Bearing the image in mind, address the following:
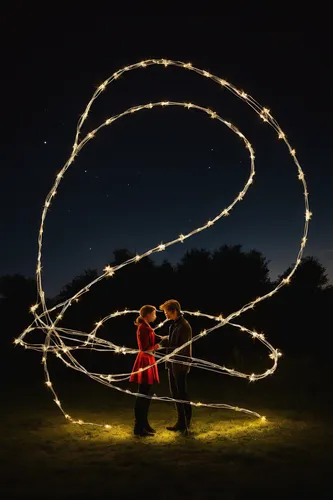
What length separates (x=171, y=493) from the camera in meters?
4.82

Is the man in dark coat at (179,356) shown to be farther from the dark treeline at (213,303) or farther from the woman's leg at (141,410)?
the dark treeline at (213,303)

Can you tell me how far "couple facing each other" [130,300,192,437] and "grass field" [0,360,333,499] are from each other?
0.20 m

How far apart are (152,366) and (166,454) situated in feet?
3.70

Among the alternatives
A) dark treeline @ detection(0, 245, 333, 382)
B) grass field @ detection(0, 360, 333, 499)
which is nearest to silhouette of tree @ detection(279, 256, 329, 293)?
dark treeline @ detection(0, 245, 333, 382)

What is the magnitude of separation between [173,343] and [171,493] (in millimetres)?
2290

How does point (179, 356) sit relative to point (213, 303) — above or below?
below

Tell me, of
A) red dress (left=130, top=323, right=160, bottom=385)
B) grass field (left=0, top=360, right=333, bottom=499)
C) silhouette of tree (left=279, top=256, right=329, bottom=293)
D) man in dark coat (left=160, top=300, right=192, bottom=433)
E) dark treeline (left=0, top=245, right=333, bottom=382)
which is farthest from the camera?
silhouette of tree (left=279, top=256, right=329, bottom=293)

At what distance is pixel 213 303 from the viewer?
50.6 feet

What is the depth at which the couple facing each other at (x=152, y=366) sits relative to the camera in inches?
268

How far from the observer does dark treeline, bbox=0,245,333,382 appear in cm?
1412

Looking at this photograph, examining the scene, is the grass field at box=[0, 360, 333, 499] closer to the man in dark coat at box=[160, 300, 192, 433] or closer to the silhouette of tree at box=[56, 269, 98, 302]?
the man in dark coat at box=[160, 300, 192, 433]

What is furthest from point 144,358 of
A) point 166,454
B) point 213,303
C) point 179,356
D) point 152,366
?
point 213,303

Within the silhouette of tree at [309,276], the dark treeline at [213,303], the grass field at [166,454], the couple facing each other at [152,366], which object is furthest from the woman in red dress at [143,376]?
the silhouette of tree at [309,276]

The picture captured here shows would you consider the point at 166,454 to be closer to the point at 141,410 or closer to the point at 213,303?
the point at 141,410
